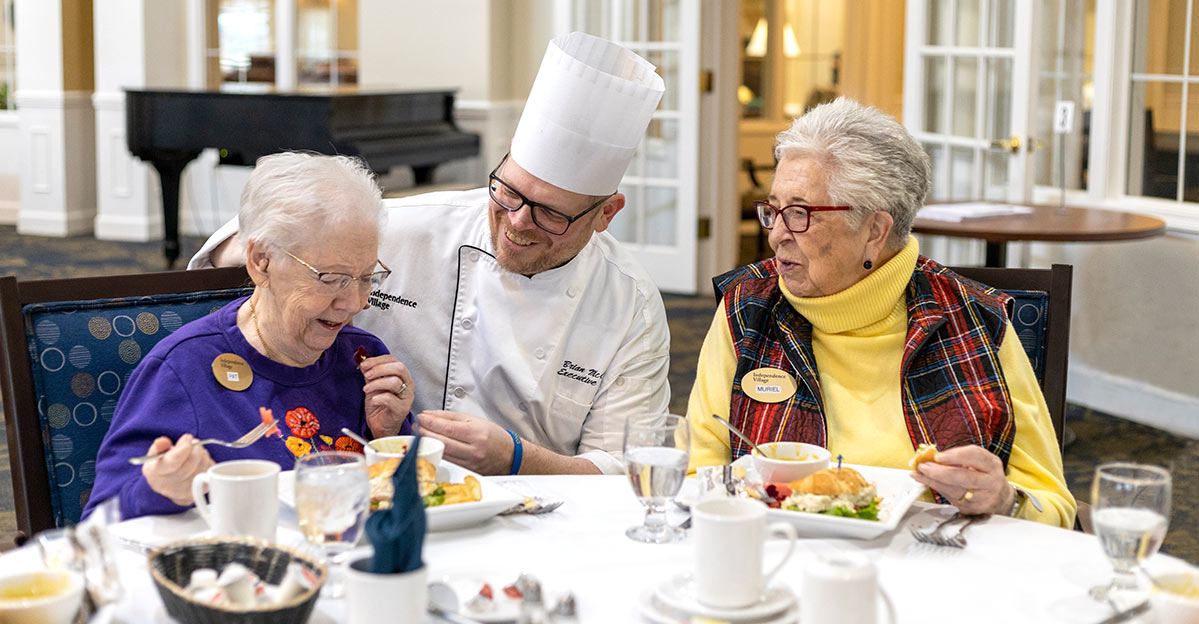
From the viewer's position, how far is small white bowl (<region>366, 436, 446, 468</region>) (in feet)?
4.91

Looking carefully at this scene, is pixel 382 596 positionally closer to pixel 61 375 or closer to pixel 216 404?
pixel 216 404

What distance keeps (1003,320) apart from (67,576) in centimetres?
136

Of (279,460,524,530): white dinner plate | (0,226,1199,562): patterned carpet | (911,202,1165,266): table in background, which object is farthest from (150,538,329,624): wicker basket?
(911,202,1165,266): table in background

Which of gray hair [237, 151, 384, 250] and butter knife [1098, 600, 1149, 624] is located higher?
gray hair [237, 151, 384, 250]

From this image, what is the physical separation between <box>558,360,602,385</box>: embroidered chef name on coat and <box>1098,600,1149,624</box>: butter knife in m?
1.11

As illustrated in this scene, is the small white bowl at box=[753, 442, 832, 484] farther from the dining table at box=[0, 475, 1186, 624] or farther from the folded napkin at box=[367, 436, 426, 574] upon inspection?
the folded napkin at box=[367, 436, 426, 574]

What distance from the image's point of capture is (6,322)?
1.83 meters

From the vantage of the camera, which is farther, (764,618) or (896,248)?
(896,248)

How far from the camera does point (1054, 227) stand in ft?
13.5

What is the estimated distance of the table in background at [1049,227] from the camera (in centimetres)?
403

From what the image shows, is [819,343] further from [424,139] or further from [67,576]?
[424,139]

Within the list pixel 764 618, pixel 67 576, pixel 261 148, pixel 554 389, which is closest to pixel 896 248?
pixel 554 389

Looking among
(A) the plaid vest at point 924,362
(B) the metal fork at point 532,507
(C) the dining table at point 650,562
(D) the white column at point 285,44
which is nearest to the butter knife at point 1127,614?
(C) the dining table at point 650,562

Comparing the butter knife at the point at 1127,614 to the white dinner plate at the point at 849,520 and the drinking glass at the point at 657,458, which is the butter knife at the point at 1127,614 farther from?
the drinking glass at the point at 657,458
